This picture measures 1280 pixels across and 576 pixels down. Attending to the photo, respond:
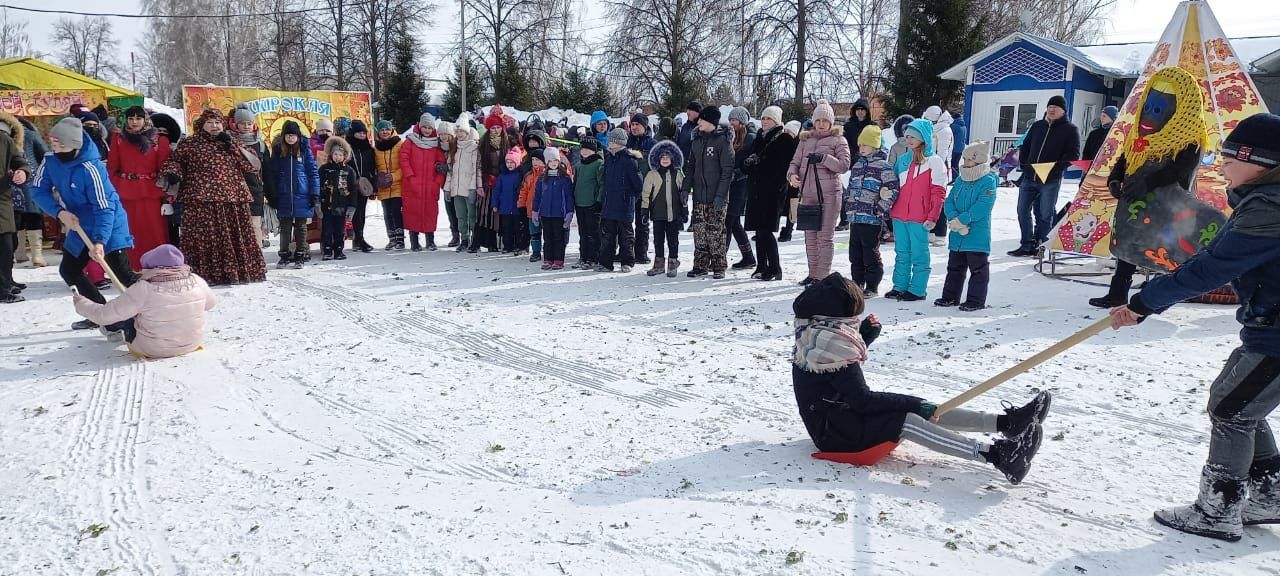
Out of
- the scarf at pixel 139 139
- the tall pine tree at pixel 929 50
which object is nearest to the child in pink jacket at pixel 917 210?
the scarf at pixel 139 139

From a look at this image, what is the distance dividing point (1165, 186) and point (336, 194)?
862cm

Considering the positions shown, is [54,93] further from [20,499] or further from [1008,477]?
[1008,477]

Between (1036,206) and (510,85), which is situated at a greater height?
(510,85)

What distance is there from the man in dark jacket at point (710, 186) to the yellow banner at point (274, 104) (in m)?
7.82

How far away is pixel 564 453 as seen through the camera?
397 centimetres

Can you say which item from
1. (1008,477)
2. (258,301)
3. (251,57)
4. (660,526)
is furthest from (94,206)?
(251,57)

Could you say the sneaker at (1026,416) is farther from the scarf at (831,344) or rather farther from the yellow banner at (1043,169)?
the yellow banner at (1043,169)

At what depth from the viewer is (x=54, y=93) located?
1166 centimetres

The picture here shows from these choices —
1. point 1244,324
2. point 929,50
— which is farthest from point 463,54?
point 1244,324

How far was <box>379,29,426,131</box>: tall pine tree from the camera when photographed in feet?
103

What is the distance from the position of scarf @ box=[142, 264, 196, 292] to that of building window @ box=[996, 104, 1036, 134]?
23265mm

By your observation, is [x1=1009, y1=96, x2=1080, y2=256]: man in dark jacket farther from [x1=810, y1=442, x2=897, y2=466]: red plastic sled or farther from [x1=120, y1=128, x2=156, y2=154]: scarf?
[x1=120, y1=128, x2=156, y2=154]: scarf

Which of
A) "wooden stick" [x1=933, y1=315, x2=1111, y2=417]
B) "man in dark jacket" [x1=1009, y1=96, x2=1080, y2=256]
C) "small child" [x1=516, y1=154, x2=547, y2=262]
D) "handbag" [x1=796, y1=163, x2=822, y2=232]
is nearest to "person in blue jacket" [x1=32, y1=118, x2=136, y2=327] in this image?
"small child" [x1=516, y1=154, x2=547, y2=262]

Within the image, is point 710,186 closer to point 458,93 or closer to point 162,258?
point 162,258
